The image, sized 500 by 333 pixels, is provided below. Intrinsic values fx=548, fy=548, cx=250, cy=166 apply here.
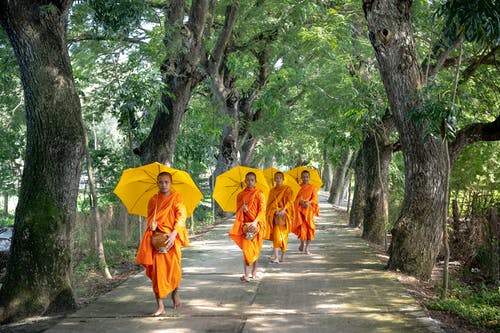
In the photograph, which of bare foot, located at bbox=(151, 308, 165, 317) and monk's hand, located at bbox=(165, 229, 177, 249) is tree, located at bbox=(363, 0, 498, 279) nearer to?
monk's hand, located at bbox=(165, 229, 177, 249)

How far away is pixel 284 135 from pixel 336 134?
10.4 m

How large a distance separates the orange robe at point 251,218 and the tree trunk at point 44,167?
109 inches

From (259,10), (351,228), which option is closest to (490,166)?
(351,228)

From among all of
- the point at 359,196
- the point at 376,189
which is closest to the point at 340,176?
the point at 359,196

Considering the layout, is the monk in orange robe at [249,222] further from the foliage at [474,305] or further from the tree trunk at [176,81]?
the tree trunk at [176,81]

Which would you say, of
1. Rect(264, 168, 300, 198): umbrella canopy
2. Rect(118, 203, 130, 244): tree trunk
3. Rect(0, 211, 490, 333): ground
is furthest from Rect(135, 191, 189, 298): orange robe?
Rect(118, 203, 130, 244): tree trunk

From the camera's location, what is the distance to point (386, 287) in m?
8.03

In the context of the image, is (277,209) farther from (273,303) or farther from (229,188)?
(273,303)

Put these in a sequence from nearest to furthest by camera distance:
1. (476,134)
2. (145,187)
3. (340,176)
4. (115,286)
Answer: (145,187) < (115,286) < (476,134) < (340,176)

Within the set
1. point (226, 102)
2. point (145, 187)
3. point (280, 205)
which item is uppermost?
point (226, 102)

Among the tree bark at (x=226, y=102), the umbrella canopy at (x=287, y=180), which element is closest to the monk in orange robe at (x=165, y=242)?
the umbrella canopy at (x=287, y=180)

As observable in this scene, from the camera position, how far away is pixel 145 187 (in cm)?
730

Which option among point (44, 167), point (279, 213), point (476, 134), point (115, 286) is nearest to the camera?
point (44, 167)

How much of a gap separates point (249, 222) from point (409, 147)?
9.44 ft
